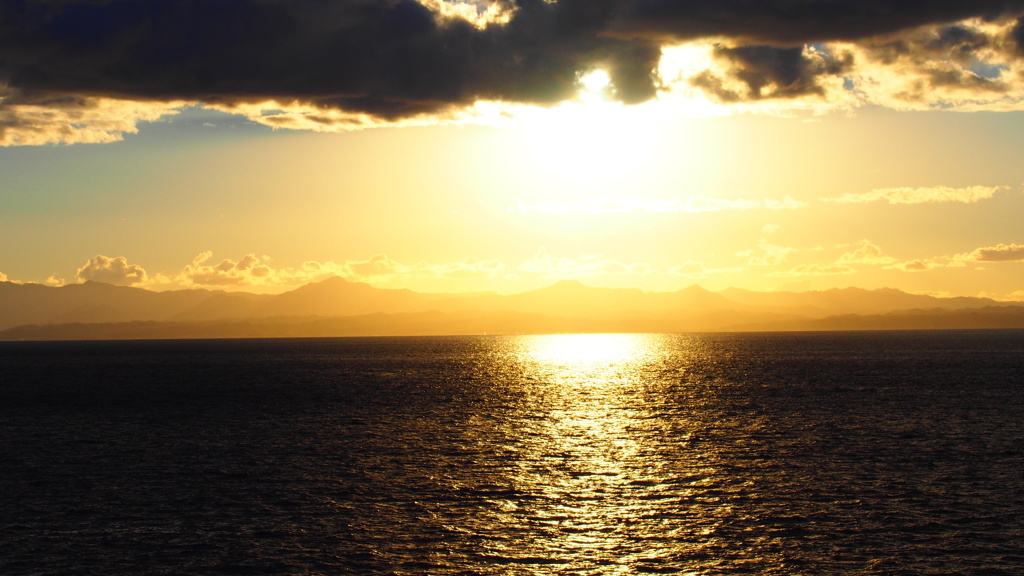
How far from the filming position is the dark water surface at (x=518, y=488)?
3884cm

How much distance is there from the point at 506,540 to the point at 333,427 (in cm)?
4826

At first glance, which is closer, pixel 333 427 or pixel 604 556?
pixel 604 556

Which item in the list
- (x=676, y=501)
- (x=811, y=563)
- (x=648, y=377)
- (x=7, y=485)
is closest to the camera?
(x=811, y=563)

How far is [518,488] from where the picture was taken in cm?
5309

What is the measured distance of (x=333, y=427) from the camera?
85.8 meters

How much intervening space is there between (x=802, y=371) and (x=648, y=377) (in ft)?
119

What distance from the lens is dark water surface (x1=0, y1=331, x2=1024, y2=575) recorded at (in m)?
38.8

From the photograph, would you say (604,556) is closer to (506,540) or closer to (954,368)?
(506,540)

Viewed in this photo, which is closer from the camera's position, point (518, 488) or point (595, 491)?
point (595, 491)

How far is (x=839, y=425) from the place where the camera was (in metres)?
82.6

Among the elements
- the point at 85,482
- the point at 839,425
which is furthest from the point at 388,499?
the point at 839,425

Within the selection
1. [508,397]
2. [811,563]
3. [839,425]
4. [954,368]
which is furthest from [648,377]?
[811,563]

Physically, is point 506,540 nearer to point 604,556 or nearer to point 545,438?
point 604,556

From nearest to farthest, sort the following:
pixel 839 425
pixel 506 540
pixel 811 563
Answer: pixel 811 563 < pixel 506 540 < pixel 839 425
